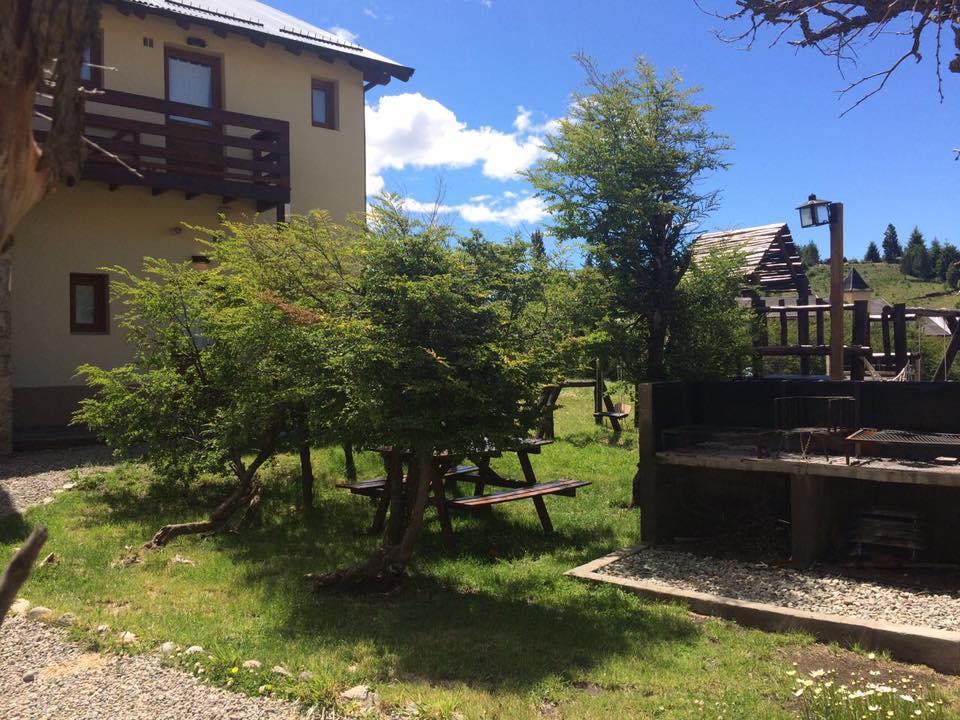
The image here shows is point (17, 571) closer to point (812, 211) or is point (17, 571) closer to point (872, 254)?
point (812, 211)

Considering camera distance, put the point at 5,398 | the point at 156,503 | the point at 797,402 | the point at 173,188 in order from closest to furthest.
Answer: the point at 797,402 < the point at 156,503 < the point at 5,398 < the point at 173,188

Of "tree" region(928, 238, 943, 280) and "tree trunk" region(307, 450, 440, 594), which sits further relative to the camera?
"tree" region(928, 238, 943, 280)

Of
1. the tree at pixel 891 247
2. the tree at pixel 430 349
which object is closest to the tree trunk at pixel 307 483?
the tree at pixel 430 349

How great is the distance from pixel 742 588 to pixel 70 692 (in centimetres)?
512

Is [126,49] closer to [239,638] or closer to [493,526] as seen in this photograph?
[493,526]

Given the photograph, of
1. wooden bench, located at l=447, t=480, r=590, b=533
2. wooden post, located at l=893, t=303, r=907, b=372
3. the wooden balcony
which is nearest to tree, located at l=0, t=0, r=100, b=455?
wooden bench, located at l=447, t=480, r=590, b=533

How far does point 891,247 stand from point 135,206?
198ft

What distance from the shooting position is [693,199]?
9.35 meters

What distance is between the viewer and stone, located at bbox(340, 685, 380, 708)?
14.1 feet

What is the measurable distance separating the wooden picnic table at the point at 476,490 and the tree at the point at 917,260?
4925 centimetres

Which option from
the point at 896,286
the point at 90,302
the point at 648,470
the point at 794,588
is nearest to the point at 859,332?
the point at 648,470

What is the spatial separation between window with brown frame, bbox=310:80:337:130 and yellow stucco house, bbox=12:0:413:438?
0.02 meters

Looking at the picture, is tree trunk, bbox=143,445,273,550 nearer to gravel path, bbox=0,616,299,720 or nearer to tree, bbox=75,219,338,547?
tree, bbox=75,219,338,547

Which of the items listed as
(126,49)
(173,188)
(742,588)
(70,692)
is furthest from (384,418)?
(126,49)
